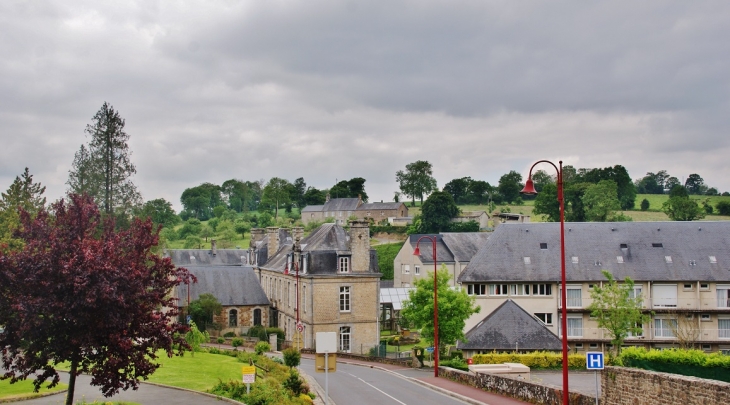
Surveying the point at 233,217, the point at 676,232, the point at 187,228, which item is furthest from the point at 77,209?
the point at 233,217

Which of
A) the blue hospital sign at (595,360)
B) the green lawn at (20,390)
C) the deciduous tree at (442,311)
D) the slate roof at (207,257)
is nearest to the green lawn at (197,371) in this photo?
the green lawn at (20,390)

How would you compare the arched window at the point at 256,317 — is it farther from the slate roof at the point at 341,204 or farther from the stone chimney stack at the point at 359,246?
the slate roof at the point at 341,204

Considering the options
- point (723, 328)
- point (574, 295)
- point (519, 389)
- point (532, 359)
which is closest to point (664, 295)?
point (723, 328)

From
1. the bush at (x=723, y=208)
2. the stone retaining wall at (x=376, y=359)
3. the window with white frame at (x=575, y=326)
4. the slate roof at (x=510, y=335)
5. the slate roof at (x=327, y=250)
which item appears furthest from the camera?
the bush at (x=723, y=208)

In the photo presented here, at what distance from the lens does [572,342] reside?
42500 mm

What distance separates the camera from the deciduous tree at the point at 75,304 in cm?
1570

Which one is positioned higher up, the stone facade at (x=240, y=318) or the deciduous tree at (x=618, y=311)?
the deciduous tree at (x=618, y=311)

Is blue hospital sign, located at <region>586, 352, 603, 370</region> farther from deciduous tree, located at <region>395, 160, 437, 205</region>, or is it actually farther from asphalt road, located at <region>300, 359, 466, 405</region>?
deciduous tree, located at <region>395, 160, 437, 205</region>

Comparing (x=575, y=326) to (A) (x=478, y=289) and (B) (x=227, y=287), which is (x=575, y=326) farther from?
(B) (x=227, y=287)

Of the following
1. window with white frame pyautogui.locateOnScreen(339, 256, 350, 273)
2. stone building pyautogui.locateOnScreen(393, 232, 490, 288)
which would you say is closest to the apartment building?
window with white frame pyautogui.locateOnScreen(339, 256, 350, 273)

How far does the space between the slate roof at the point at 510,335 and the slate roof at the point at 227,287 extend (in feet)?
73.7

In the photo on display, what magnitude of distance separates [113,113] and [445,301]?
32.2m

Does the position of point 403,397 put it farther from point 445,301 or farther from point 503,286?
point 503,286

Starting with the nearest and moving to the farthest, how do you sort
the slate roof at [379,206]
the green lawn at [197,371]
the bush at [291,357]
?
1. the green lawn at [197,371]
2. the bush at [291,357]
3. the slate roof at [379,206]
